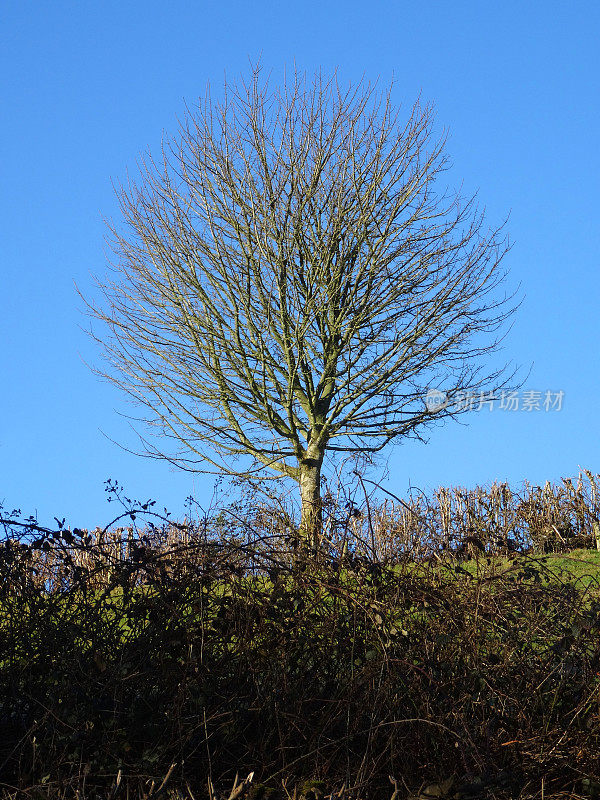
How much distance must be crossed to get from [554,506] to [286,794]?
37.9 feet

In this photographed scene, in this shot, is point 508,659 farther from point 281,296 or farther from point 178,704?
point 281,296

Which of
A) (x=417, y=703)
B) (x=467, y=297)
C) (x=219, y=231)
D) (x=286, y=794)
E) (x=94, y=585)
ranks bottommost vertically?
(x=286, y=794)

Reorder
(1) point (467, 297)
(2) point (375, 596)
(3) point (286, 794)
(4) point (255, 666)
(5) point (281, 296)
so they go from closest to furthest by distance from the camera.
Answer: (3) point (286, 794), (4) point (255, 666), (2) point (375, 596), (5) point (281, 296), (1) point (467, 297)

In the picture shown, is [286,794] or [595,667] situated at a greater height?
[595,667]

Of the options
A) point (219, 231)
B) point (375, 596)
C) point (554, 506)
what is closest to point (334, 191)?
point (219, 231)

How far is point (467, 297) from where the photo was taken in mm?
13766

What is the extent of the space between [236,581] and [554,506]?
10892 millimetres

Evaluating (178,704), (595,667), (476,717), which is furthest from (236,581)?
(595,667)

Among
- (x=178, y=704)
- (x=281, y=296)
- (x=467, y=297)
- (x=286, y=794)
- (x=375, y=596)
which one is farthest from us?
(x=467, y=297)

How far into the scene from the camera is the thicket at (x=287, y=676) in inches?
126

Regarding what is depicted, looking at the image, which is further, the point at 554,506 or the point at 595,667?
the point at 554,506

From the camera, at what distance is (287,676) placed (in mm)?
3666

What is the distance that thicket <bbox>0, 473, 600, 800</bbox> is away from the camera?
3.20 metres

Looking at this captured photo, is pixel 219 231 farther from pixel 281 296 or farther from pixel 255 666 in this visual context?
pixel 255 666
